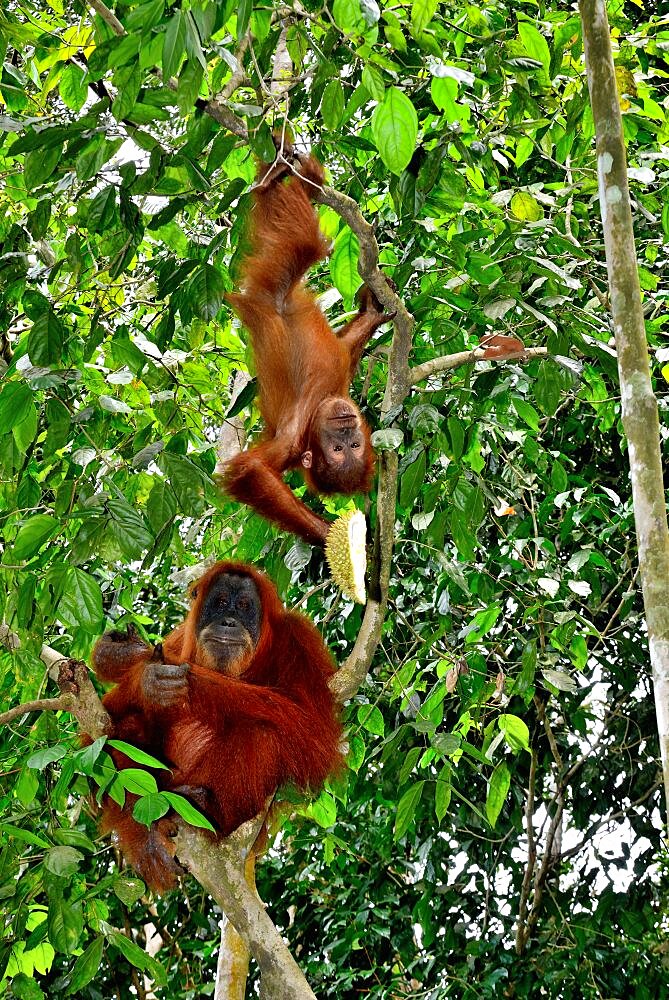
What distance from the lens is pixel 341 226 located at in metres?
3.09

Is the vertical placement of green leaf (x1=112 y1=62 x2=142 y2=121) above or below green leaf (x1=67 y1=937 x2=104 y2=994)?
above

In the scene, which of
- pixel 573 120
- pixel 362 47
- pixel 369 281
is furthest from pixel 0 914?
pixel 573 120

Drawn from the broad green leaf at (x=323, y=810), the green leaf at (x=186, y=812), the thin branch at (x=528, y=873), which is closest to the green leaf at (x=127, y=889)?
the green leaf at (x=186, y=812)

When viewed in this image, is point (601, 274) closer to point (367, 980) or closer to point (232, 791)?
point (232, 791)

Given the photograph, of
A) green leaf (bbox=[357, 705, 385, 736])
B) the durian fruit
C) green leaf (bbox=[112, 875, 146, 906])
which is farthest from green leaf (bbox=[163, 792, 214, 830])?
green leaf (bbox=[357, 705, 385, 736])

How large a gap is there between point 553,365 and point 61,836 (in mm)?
1741

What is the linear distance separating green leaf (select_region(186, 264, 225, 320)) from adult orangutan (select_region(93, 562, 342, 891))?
79 centimetres

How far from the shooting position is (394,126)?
1.90m

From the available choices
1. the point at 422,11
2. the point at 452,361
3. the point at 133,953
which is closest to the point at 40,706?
the point at 133,953

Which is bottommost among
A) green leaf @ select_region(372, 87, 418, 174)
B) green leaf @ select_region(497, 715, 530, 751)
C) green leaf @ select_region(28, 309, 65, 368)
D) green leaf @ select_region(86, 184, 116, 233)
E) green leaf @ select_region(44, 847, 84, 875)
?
green leaf @ select_region(497, 715, 530, 751)

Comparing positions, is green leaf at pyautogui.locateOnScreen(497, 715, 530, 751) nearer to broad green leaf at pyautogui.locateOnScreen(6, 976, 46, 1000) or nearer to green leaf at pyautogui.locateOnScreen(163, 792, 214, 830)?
green leaf at pyautogui.locateOnScreen(163, 792, 214, 830)

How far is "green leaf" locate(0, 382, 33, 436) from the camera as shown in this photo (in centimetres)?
229

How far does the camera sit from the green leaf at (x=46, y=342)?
8.11ft

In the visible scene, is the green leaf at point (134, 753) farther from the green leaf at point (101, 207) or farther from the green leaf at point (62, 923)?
the green leaf at point (101, 207)
